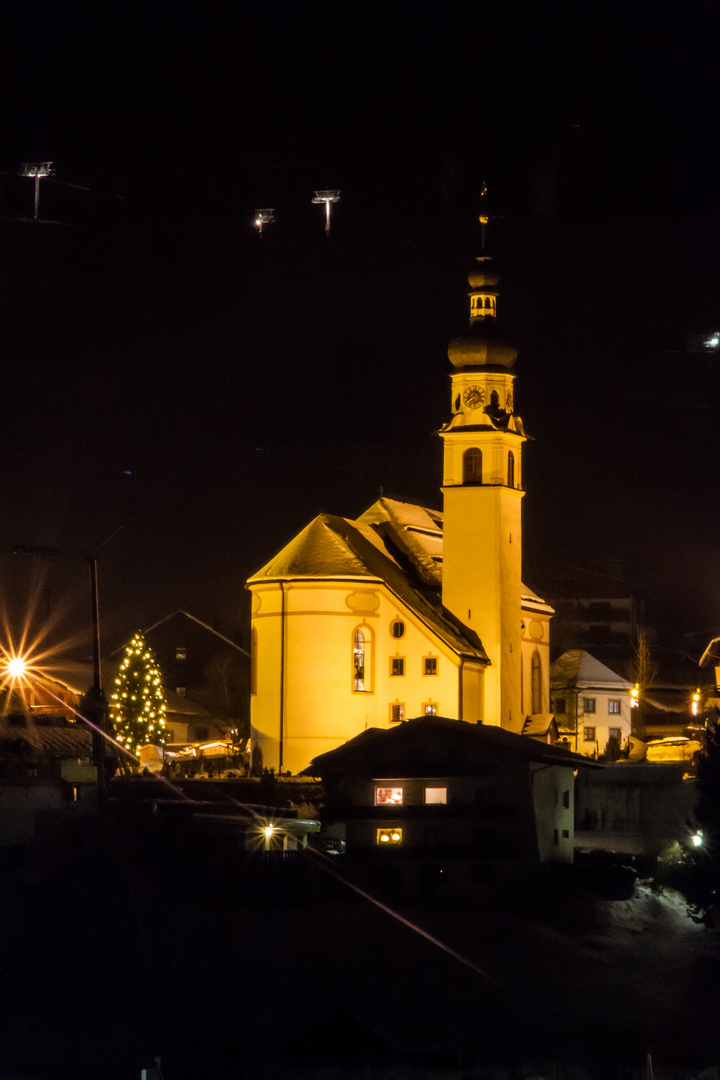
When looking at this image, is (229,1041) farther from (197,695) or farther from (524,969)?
(197,695)

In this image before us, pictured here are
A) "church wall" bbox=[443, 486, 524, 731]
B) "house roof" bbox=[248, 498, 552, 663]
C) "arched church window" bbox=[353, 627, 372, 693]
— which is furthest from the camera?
"church wall" bbox=[443, 486, 524, 731]

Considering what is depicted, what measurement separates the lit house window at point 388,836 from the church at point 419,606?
17547mm

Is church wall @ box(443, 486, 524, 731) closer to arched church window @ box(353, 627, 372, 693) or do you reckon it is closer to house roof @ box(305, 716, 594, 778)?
arched church window @ box(353, 627, 372, 693)

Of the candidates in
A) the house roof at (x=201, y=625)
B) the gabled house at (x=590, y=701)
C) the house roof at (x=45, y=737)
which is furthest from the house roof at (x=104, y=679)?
the house roof at (x=45, y=737)

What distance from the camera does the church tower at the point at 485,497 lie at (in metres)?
74.1

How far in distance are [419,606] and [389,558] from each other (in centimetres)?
423

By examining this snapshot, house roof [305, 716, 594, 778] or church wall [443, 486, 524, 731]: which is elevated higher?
church wall [443, 486, 524, 731]

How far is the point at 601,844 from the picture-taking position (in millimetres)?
59906

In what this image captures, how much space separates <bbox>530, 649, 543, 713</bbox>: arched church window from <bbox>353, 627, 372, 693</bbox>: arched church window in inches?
459

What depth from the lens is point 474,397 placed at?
74625mm

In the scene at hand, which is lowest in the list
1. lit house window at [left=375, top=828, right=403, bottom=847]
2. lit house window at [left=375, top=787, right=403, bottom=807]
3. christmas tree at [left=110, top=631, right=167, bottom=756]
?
lit house window at [left=375, top=828, right=403, bottom=847]

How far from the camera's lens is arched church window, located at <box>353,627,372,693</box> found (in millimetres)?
69500

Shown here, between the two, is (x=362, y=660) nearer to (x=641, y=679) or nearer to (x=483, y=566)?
(x=483, y=566)

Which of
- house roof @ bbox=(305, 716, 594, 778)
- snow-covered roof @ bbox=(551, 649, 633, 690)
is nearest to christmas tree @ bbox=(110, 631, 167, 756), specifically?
house roof @ bbox=(305, 716, 594, 778)
